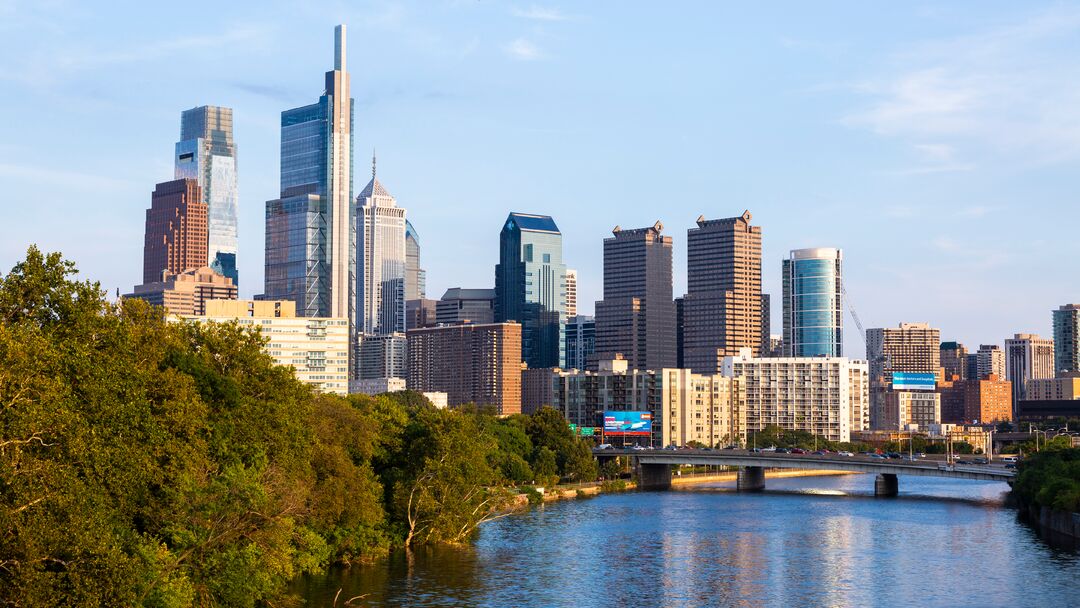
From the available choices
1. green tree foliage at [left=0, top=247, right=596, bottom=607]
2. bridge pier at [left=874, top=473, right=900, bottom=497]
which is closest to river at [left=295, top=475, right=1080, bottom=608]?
green tree foliage at [left=0, top=247, right=596, bottom=607]

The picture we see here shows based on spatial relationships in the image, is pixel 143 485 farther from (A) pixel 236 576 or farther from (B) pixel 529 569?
(B) pixel 529 569

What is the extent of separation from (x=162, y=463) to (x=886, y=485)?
143324 millimetres

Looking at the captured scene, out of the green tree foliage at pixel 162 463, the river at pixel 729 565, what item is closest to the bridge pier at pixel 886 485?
the river at pixel 729 565

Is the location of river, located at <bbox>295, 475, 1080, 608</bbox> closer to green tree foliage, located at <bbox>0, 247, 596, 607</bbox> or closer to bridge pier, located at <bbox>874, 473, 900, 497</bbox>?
green tree foliage, located at <bbox>0, 247, 596, 607</bbox>

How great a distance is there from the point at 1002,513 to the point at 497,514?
60085mm

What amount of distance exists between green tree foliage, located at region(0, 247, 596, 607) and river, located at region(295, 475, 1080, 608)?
719 cm

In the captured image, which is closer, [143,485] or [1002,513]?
[143,485]

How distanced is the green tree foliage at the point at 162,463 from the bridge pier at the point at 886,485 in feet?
338

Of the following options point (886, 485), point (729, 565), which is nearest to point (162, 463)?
point (729, 565)

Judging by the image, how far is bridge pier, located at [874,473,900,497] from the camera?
7657 inches

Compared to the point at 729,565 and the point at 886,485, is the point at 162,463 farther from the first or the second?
the point at 886,485

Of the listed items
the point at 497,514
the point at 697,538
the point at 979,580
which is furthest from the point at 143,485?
the point at 497,514

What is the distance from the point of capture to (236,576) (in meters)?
72.5

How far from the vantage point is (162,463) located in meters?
72.1
